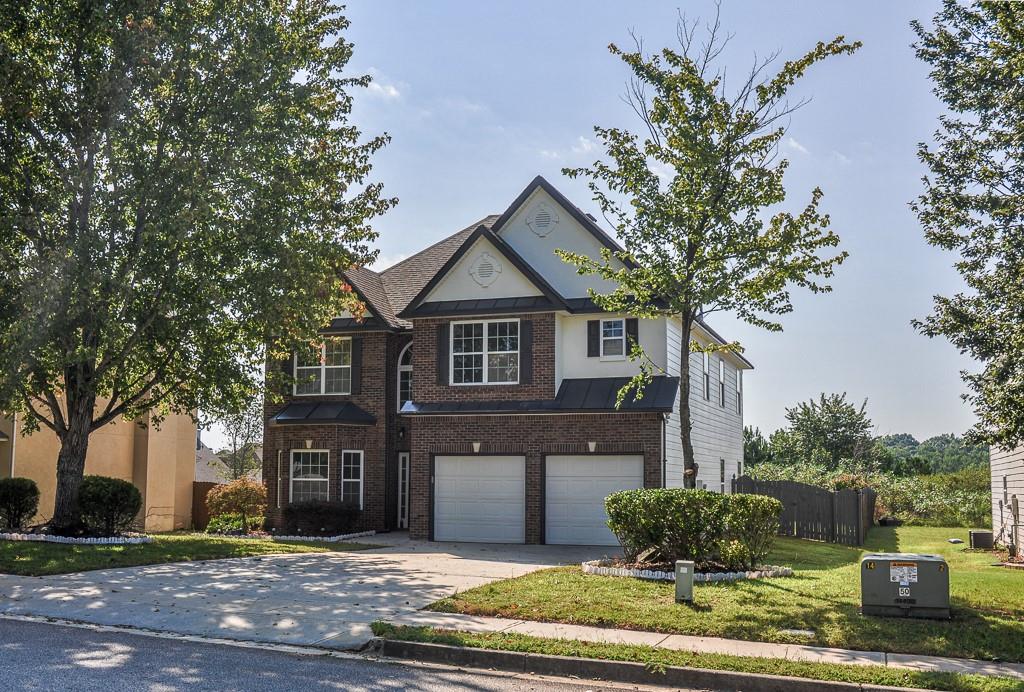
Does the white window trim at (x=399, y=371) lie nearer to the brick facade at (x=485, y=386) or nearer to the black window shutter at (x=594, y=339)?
the brick facade at (x=485, y=386)

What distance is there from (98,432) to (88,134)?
37.4 feet

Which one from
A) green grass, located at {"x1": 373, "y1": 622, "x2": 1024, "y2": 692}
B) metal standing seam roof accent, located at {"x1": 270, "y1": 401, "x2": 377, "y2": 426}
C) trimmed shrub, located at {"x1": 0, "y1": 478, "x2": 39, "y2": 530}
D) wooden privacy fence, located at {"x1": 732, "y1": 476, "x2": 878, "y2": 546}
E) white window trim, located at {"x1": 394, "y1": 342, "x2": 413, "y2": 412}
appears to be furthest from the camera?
white window trim, located at {"x1": 394, "y1": 342, "x2": 413, "y2": 412}

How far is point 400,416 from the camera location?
2628cm

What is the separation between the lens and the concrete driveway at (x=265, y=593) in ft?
34.9

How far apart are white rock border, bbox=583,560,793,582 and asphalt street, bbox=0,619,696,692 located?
5736mm

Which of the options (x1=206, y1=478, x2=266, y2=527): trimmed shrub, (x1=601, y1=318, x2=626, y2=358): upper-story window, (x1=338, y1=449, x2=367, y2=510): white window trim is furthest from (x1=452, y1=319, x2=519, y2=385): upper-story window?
(x1=206, y1=478, x2=266, y2=527): trimmed shrub

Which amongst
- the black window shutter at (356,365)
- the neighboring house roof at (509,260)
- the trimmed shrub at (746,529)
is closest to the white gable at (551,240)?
the neighboring house roof at (509,260)

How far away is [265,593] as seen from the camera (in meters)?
12.9

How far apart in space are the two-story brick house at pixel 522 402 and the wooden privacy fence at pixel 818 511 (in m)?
2.56

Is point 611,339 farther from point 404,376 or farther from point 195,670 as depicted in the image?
point 195,670

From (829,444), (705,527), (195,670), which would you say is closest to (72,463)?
(195,670)

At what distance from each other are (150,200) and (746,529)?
13.0 metres

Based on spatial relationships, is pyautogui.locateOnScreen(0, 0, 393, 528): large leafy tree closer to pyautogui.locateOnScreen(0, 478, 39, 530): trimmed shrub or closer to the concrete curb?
pyautogui.locateOnScreen(0, 478, 39, 530): trimmed shrub

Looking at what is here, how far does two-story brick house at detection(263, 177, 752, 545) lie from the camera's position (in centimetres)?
2225
